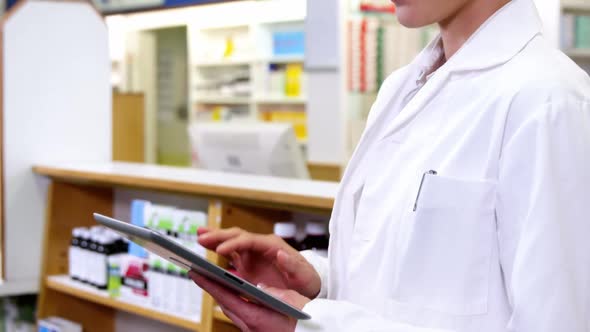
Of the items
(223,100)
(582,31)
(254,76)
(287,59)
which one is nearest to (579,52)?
(582,31)

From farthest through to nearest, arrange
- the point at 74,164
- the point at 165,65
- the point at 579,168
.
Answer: the point at 165,65
the point at 74,164
the point at 579,168

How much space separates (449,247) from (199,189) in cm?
154

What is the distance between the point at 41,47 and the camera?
11.7 feet

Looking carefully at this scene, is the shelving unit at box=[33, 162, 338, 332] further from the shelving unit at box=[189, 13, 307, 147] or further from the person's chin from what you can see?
the shelving unit at box=[189, 13, 307, 147]

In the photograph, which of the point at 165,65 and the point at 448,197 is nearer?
the point at 448,197

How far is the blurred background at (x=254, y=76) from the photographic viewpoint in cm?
355

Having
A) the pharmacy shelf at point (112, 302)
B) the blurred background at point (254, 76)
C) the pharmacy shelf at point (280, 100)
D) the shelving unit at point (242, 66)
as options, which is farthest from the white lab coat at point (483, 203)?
the pharmacy shelf at point (280, 100)

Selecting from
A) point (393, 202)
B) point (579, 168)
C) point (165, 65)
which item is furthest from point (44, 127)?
point (165, 65)

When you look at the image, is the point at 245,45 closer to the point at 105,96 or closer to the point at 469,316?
the point at 105,96

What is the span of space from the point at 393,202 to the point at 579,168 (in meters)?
0.28

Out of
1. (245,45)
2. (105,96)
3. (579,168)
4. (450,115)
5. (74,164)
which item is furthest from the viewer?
(245,45)

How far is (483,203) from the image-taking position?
1086mm

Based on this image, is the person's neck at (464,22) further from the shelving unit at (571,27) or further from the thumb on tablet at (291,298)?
the shelving unit at (571,27)

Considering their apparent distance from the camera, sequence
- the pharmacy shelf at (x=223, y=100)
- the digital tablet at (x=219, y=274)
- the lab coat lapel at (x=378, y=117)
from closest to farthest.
Result: the digital tablet at (x=219, y=274)
the lab coat lapel at (x=378, y=117)
the pharmacy shelf at (x=223, y=100)
